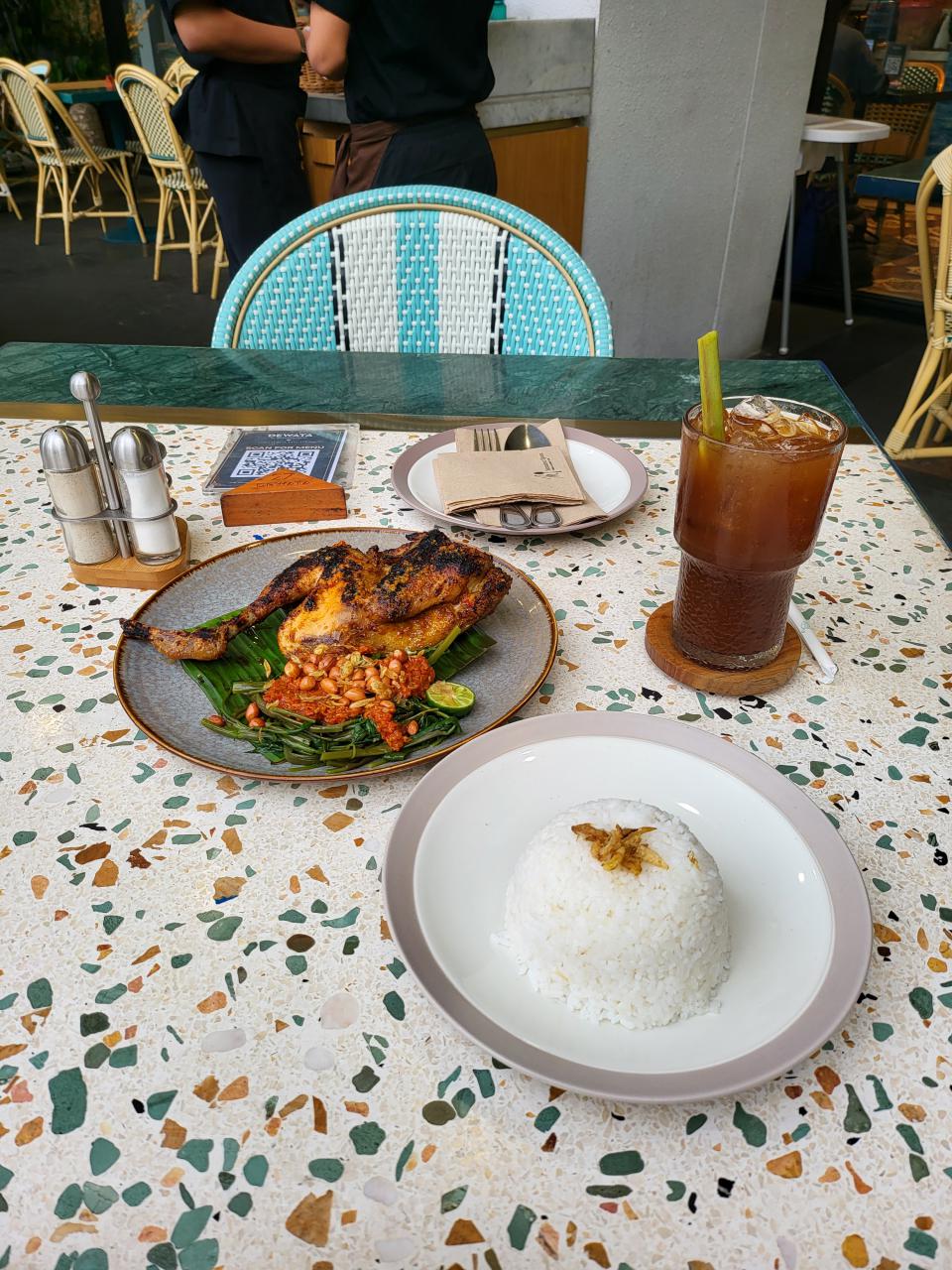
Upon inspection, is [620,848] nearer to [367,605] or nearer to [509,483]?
[367,605]

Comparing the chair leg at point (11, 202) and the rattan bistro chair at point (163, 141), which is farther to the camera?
the chair leg at point (11, 202)

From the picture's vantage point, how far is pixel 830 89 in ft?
14.9

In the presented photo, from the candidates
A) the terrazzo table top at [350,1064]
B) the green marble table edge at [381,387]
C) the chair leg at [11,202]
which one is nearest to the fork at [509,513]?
the green marble table edge at [381,387]

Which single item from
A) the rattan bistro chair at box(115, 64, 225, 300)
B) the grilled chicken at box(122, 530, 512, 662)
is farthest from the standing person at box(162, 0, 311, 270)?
the rattan bistro chair at box(115, 64, 225, 300)

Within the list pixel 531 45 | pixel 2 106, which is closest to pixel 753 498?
pixel 531 45

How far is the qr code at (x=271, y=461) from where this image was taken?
1.11 metres

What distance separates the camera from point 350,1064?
51cm

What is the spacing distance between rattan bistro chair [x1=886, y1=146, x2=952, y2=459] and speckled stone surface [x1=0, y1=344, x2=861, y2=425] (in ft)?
3.76

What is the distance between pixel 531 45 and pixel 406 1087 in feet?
11.0

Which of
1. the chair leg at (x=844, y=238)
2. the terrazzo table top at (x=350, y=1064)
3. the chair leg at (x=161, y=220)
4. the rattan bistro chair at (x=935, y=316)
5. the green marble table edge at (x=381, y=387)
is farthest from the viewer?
the chair leg at (x=161, y=220)

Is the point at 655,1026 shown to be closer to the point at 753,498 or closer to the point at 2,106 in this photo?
the point at 753,498

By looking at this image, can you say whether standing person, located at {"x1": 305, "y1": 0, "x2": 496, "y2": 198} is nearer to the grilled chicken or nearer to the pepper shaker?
the pepper shaker

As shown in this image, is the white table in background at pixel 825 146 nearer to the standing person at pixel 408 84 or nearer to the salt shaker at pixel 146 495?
the standing person at pixel 408 84

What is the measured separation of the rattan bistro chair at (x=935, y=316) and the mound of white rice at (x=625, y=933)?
2.11 metres
